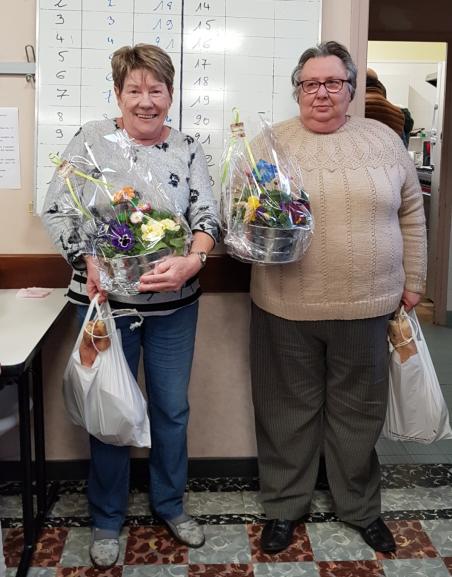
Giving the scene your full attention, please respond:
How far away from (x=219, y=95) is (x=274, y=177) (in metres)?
0.54

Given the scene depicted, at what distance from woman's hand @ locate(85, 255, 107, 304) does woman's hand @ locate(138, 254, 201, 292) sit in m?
0.15

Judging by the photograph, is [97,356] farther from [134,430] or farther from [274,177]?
[274,177]

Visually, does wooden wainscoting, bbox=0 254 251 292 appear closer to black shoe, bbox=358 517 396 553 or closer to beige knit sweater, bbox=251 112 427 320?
beige knit sweater, bbox=251 112 427 320

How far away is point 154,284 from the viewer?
154cm

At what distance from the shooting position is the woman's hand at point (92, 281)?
1627 mm

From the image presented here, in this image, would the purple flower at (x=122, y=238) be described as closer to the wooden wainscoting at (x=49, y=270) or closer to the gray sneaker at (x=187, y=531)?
the wooden wainscoting at (x=49, y=270)

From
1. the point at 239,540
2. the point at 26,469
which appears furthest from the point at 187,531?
the point at 26,469

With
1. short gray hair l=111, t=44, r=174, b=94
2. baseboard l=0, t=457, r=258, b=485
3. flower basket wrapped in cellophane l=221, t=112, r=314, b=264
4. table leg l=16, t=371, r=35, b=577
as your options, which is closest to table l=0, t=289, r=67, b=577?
table leg l=16, t=371, r=35, b=577

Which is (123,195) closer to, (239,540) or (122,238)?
(122,238)

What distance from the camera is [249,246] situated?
1651 mm

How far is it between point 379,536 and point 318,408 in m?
0.44

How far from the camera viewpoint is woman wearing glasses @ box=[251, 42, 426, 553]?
1.75m

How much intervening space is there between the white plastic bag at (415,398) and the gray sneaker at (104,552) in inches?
37.0

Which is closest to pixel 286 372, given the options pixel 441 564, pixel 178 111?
pixel 441 564
